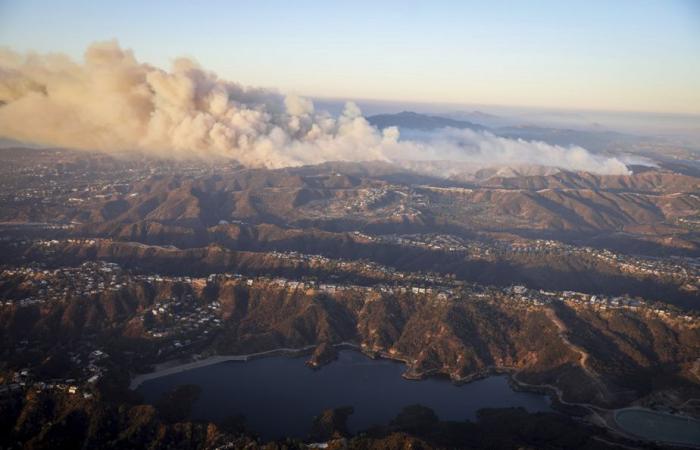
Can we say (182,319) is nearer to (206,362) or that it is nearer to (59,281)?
(206,362)

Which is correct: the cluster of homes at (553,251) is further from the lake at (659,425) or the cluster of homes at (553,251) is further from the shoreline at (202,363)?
the shoreline at (202,363)

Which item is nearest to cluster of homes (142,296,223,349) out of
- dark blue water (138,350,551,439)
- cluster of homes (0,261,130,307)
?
cluster of homes (0,261,130,307)

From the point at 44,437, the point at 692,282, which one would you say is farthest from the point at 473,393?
the point at 692,282

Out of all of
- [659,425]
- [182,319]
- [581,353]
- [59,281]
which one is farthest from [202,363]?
[659,425]

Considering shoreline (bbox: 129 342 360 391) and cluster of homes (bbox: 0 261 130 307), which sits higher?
cluster of homes (bbox: 0 261 130 307)

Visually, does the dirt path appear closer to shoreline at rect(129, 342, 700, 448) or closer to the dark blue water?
shoreline at rect(129, 342, 700, 448)

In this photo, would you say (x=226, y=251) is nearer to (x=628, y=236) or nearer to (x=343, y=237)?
(x=343, y=237)

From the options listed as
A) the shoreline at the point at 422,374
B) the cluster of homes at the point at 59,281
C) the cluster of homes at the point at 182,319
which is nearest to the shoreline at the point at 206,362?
the shoreline at the point at 422,374
